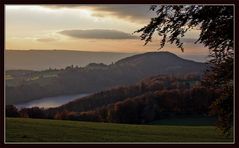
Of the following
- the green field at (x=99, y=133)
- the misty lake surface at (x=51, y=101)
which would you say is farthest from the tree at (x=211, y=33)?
the misty lake surface at (x=51, y=101)

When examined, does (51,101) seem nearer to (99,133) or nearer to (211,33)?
(99,133)

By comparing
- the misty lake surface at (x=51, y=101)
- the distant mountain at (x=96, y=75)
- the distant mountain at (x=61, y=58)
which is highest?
the distant mountain at (x=61, y=58)

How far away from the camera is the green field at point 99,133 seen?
35000 mm

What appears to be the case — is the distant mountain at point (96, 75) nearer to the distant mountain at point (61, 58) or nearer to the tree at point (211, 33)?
the distant mountain at point (61, 58)

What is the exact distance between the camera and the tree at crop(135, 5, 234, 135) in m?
35.2

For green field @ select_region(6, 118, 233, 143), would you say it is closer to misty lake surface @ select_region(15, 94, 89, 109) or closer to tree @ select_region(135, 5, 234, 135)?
misty lake surface @ select_region(15, 94, 89, 109)

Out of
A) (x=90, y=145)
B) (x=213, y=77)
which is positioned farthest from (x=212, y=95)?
(x=90, y=145)

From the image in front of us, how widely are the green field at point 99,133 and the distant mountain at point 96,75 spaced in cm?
62

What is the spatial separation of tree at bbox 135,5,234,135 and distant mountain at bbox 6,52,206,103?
363mm

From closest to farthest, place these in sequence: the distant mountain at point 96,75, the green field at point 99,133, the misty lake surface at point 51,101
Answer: the green field at point 99,133 < the distant mountain at point 96,75 < the misty lake surface at point 51,101
